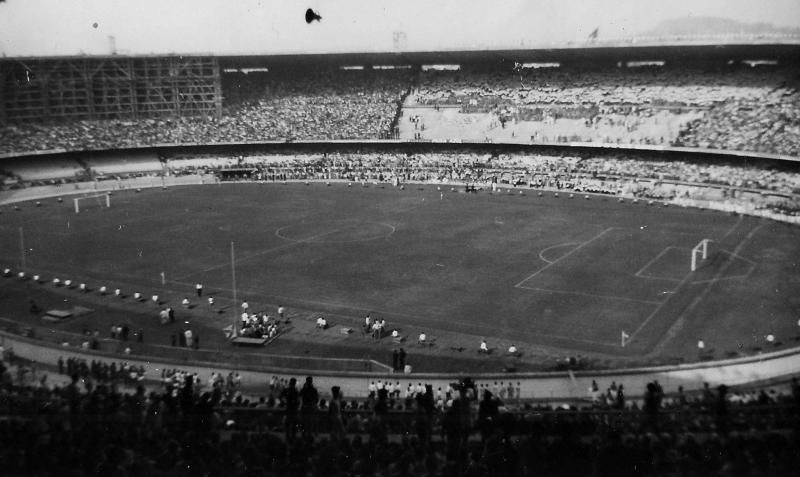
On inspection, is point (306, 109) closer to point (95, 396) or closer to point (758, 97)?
point (758, 97)

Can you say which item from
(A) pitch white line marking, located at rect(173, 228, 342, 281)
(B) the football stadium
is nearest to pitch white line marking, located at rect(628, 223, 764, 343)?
(B) the football stadium

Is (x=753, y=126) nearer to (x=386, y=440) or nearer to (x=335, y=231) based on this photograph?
(x=335, y=231)

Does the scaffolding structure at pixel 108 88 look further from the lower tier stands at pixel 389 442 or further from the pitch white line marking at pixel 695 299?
the lower tier stands at pixel 389 442

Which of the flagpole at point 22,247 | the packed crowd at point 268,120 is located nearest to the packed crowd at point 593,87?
the packed crowd at point 268,120

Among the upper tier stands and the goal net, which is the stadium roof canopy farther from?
the goal net

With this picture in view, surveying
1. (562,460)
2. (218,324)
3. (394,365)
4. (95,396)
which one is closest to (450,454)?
(562,460)

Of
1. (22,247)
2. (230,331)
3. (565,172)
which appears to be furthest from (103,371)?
(565,172)
